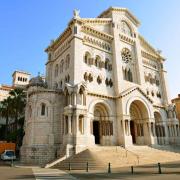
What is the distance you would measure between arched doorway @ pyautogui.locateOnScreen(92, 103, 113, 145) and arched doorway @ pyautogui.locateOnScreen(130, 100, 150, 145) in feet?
19.3

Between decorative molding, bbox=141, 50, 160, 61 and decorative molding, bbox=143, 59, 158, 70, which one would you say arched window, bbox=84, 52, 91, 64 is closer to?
decorative molding, bbox=141, 50, 160, 61

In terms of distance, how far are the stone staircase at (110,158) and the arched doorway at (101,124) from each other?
168 inches

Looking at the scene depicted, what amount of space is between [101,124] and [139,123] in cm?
733

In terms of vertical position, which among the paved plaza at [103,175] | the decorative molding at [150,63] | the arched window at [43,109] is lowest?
the paved plaza at [103,175]

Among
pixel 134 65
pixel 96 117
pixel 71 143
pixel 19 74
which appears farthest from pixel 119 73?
pixel 19 74

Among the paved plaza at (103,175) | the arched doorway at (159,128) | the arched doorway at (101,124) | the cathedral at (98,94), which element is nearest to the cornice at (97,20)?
the cathedral at (98,94)

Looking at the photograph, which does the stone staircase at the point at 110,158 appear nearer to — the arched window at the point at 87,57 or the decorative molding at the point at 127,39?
the arched window at the point at 87,57

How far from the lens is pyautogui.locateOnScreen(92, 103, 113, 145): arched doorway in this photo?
28.8 m

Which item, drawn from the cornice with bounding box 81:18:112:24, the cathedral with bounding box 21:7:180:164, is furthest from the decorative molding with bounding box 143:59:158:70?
the cornice with bounding box 81:18:112:24

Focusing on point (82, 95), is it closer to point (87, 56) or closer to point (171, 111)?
point (87, 56)

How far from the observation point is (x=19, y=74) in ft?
238

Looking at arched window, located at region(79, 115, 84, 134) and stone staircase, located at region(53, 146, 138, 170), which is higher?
arched window, located at region(79, 115, 84, 134)

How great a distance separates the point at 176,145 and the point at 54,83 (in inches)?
900

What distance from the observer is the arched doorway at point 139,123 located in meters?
32.0
